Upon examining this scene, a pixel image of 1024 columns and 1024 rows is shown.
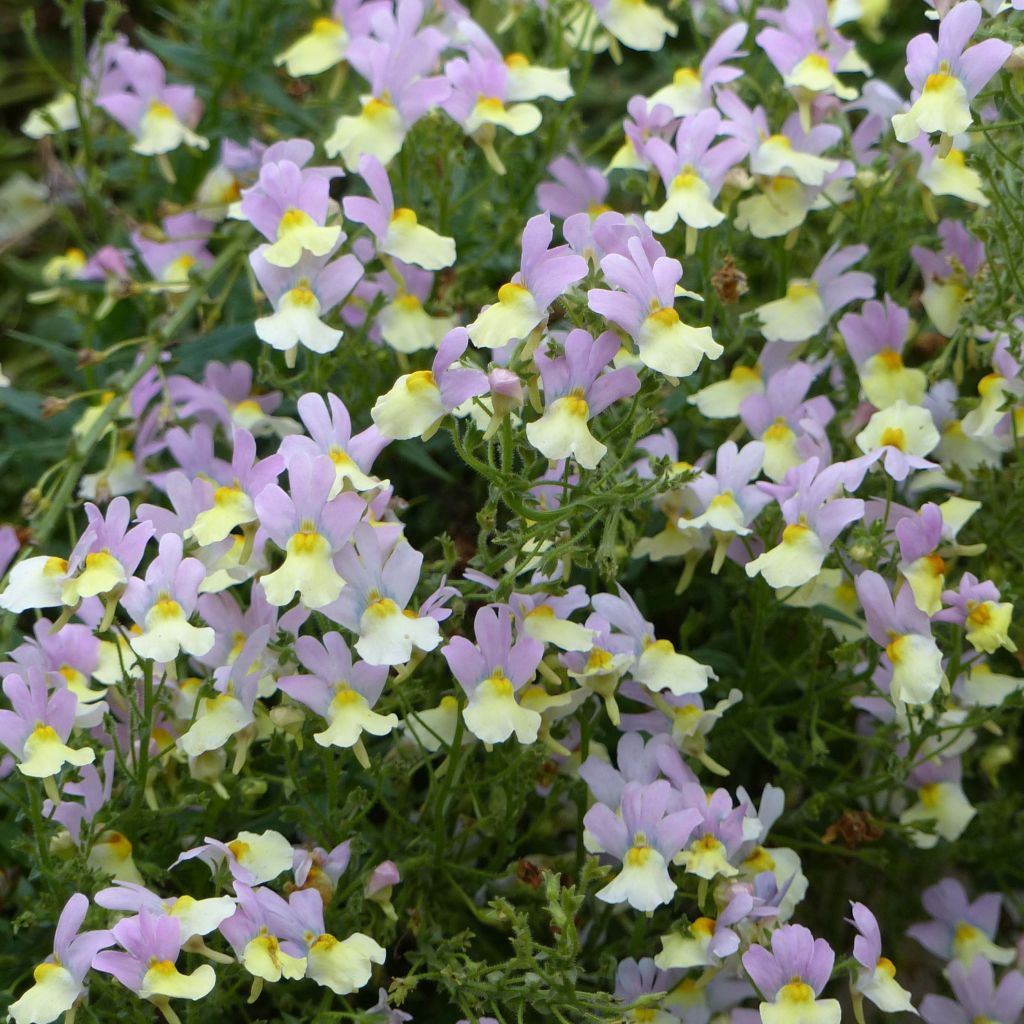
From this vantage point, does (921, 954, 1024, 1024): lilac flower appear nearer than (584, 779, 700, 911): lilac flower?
No

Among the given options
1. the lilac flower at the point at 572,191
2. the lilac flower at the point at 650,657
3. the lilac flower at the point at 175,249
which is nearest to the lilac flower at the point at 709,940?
the lilac flower at the point at 650,657

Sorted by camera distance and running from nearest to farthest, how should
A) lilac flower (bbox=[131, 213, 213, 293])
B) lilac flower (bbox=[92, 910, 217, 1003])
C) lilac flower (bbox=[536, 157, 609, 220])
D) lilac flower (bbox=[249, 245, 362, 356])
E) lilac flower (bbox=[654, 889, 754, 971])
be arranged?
lilac flower (bbox=[92, 910, 217, 1003]) → lilac flower (bbox=[654, 889, 754, 971]) → lilac flower (bbox=[249, 245, 362, 356]) → lilac flower (bbox=[536, 157, 609, 220]) → lilac flower (bbox=[131, 213, 213, 293])

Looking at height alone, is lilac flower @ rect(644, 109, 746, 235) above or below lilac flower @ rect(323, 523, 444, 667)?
above

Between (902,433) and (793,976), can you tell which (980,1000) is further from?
(902,433)

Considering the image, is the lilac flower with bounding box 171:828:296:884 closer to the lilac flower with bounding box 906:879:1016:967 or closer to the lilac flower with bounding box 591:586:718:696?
the lilac flower with bounding box 591:586:718:696

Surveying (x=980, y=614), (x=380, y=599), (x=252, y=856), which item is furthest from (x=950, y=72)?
(x=252, y=856)

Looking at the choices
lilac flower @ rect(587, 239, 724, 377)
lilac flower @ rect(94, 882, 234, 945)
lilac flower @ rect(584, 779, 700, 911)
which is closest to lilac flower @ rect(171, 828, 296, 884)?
lilac flower @ rect(94, 882, 234, 945)

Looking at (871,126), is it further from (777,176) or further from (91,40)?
(91,40)
